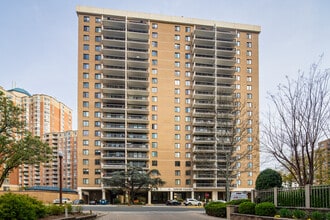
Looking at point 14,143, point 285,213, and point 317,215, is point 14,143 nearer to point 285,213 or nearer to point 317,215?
point 285,213

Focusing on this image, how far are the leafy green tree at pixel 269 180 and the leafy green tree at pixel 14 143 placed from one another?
18.3 metres

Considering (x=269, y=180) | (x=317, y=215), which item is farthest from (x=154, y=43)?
(x=317, y=215)

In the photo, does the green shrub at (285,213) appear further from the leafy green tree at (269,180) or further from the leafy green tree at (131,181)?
the leafy green tree at (131,181)

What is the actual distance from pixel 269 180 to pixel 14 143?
20.8 m

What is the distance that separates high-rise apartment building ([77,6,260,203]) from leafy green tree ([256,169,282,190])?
4551cm

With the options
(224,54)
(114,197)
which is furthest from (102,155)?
(224,54)

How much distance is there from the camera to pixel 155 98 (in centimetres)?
7281

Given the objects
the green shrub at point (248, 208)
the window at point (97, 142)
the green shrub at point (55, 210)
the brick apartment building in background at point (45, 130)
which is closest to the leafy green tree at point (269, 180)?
the green shrub at point (248, 208)

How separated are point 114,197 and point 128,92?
22186 millimetres

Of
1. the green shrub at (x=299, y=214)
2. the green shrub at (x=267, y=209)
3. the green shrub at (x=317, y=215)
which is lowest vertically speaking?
the green shrub at (x=267, y=209)

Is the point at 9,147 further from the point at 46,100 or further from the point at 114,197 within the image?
the point at 46,100

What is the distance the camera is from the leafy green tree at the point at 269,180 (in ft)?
66.4

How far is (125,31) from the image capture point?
238 ft

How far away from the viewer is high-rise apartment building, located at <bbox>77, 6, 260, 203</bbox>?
69.1 metres
